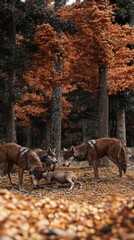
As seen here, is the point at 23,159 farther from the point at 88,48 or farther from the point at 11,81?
the point at 88,48

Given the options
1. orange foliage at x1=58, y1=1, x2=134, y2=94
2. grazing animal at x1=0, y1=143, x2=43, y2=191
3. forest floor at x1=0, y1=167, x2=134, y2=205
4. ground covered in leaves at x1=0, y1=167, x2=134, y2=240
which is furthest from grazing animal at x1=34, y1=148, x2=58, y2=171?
ground covered in leaves at x1=0, y1=167, x2=134, y2=240

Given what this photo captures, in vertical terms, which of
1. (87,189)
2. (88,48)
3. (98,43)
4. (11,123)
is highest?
(98,43)

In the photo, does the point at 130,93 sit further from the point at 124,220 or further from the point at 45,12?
the point at 124,220

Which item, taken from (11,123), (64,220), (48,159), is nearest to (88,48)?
(11,123)

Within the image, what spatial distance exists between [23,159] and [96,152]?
9.50 ft

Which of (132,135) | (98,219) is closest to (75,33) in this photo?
(98,219)

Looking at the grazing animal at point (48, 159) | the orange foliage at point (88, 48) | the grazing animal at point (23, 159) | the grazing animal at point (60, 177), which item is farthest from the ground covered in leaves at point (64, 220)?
the orange foliage at point (88, 48)

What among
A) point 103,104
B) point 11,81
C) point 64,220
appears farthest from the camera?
point 103,104

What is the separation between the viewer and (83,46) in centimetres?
1672

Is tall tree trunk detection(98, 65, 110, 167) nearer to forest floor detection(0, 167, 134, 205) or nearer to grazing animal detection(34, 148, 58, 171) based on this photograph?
forest floor detection(0, 167, 134, 205)

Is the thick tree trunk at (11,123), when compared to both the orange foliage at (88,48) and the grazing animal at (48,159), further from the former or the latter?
the grazing animal at (48,159)

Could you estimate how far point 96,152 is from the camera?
14.3m

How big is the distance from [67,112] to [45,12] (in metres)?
14.3

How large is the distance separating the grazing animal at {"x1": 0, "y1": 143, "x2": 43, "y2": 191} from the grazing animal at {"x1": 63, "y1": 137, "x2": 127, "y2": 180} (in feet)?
5.61
